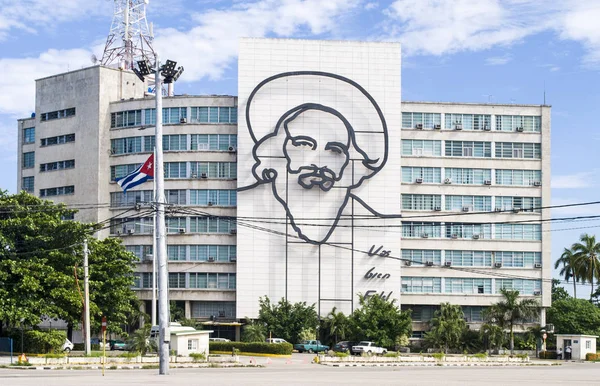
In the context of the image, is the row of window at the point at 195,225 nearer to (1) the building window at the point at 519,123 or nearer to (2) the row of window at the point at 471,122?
(2) the row of window at the point at 471,122

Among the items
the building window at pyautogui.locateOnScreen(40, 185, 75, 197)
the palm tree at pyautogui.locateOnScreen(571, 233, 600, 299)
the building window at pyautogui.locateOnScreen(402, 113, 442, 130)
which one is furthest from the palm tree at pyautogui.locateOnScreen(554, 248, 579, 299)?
the building window at pyautogui.locateOnScreen(40, 185, 75, 197)

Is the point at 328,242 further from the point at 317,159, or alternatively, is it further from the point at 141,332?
the point at 141,332

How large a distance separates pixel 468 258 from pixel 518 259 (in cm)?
545

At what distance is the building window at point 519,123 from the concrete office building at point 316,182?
15 cm

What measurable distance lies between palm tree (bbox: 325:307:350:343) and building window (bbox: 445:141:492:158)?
21.6m

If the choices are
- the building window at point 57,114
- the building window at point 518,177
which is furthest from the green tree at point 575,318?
the building window at point 57,114

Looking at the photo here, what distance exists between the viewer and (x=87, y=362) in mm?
54625

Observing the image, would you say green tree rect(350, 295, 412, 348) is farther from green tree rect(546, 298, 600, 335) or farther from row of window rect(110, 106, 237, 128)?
green tree rect(546, 298, 600, 335)

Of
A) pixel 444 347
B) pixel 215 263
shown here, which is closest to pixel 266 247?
pixel 215 263

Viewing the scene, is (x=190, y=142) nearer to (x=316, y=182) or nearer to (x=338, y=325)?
(x=316, y=182)

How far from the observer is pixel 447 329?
286 ft

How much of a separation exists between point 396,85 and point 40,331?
1744 inches

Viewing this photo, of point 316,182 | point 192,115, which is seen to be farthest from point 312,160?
point 192,115

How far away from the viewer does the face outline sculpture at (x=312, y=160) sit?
91250 mm
